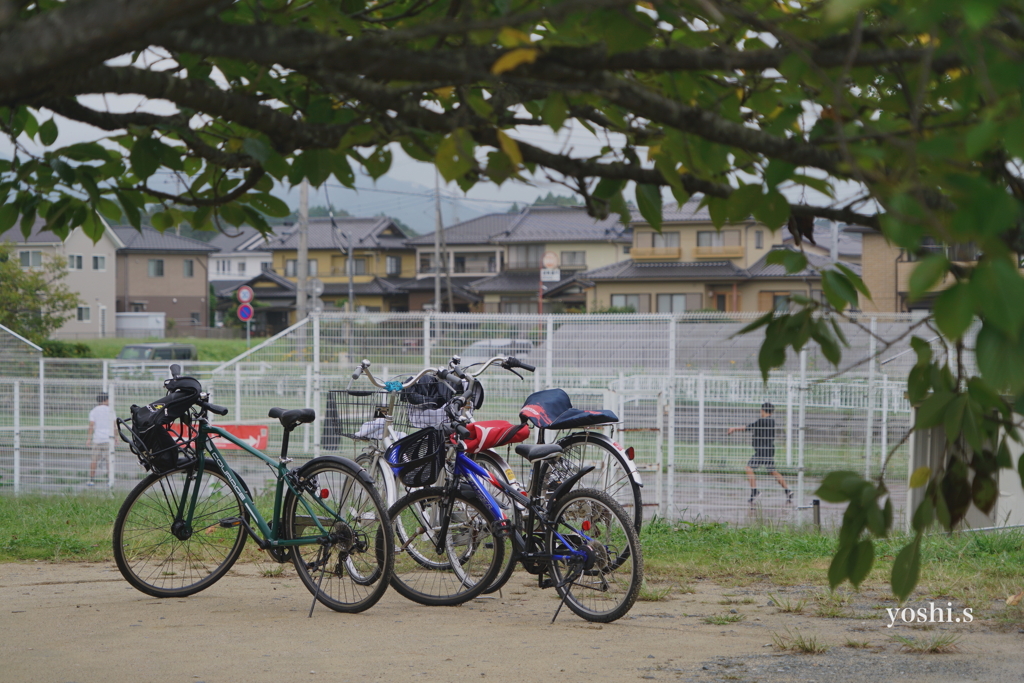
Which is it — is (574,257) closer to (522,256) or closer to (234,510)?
(522,256)

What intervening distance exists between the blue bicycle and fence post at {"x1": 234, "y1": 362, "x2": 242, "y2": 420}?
219 inches

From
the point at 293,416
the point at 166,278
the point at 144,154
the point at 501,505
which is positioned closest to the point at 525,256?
the point at 166,278

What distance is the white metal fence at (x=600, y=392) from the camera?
8.51m

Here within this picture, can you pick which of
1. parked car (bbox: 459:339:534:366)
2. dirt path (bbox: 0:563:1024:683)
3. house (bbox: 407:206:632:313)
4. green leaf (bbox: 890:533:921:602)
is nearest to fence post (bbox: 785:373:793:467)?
parked car (bbox: 459:339:534:366)

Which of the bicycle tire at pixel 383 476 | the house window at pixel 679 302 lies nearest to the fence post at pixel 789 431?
the bicycle tire at pixel 383 476

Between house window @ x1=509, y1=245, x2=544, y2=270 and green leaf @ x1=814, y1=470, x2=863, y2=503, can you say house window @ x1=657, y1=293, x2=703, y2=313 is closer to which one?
house window @ x1=509, y1=245, x2=544, y2=270

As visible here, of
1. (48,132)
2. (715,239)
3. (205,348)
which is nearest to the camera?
(48,132)

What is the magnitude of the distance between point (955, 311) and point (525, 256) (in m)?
47.1

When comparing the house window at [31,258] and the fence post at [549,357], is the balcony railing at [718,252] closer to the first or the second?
the house window at [31,258]

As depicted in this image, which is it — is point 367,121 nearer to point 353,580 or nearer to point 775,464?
point 353,580

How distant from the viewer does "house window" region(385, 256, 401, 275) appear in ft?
179

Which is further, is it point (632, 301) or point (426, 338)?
point (632, 301)

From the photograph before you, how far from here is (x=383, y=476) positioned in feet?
16.9

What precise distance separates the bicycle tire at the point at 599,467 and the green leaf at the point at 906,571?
2.81m
